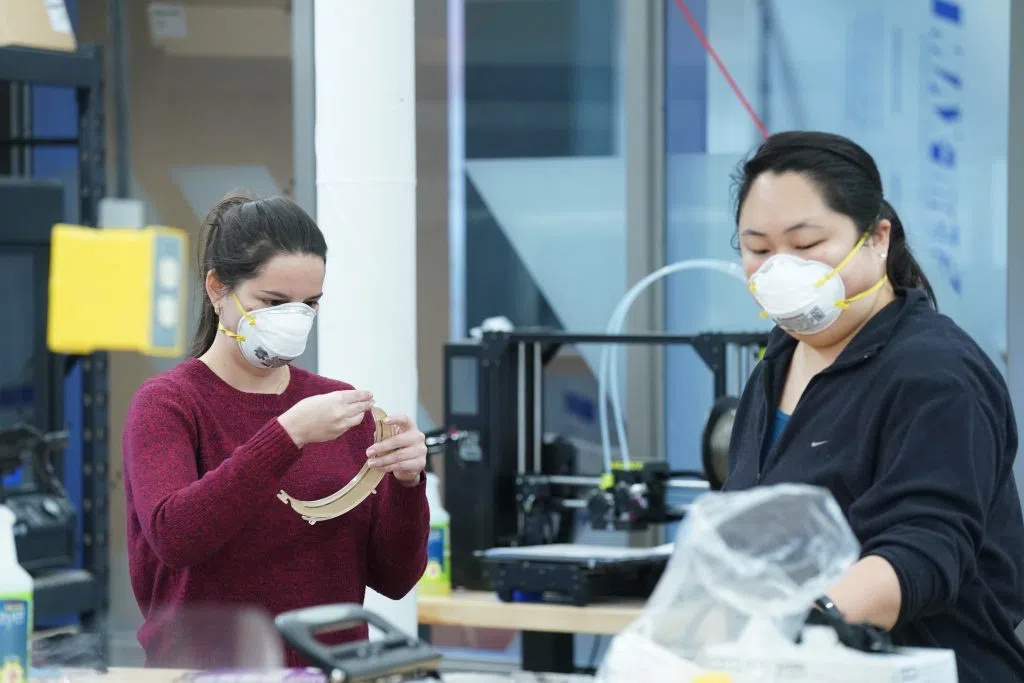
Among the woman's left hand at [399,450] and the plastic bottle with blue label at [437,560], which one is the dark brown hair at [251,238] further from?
the plastic bottle with blue label at [437,560]

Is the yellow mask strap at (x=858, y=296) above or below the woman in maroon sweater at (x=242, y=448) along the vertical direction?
above

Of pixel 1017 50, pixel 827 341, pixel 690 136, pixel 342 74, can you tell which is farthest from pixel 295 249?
pixel 690 136

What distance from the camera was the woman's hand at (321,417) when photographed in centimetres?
177

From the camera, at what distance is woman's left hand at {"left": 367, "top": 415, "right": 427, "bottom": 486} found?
6.26ft

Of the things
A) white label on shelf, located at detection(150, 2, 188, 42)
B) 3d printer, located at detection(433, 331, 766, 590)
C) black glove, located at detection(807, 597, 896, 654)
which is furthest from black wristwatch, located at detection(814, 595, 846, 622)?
white label on shelf, located at detection(150, 2, 188, 42)

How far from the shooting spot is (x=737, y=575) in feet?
4.04

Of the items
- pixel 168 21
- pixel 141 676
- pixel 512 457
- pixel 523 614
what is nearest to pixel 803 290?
pixel 141 676

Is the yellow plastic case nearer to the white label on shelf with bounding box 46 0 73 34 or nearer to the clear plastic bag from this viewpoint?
the white label on shelf with bounding box 46 0 73 34

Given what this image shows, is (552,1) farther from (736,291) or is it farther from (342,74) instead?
(342,74)

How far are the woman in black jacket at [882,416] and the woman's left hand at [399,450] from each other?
17.1 inches

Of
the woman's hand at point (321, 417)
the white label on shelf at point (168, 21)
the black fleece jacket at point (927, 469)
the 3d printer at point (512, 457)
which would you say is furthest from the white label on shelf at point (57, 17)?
the white label on shelf at point (168, 21)

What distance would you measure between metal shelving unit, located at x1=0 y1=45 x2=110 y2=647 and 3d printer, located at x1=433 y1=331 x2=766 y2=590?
4.50 ft

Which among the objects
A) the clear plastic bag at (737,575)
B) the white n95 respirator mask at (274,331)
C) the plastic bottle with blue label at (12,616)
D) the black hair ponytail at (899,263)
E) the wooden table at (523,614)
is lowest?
the wooden table at (523,614)

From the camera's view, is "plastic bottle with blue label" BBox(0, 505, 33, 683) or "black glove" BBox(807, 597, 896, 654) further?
"plastic bottle with blue label" BBox(0, 505, 33, 683)
